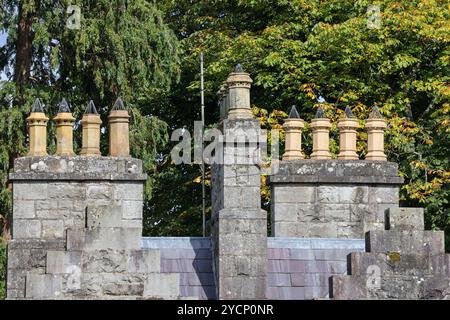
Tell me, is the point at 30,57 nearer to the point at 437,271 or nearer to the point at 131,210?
the point at 131,210

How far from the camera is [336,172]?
931 inches

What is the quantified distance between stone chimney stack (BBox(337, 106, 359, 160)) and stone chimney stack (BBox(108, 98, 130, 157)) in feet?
11.7

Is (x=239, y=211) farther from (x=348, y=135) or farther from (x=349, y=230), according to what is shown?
(x=348, y=135)

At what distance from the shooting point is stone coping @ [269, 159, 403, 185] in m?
23.5

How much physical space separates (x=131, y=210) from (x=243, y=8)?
14099 millimetres

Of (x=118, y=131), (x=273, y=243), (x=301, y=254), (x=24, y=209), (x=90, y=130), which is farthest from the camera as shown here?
(x=118, y=131)

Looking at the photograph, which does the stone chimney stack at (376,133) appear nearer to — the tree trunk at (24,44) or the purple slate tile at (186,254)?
the purple slate tile at (186,254)

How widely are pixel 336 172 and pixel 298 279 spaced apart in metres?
3.01

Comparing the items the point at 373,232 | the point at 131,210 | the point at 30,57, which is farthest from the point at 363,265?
the point at 30,57

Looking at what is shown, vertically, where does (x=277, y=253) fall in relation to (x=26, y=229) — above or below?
below

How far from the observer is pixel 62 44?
103 feet


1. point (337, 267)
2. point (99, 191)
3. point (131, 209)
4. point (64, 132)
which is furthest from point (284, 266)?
point (64, 132)

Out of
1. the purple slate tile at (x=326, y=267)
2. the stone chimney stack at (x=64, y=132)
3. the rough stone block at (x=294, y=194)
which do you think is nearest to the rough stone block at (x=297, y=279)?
the purple slate tile at (x=326, y=267)

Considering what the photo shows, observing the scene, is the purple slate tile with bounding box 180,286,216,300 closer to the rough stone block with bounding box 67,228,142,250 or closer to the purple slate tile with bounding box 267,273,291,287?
the purple slate tile with bounding box 267,273,291,287
